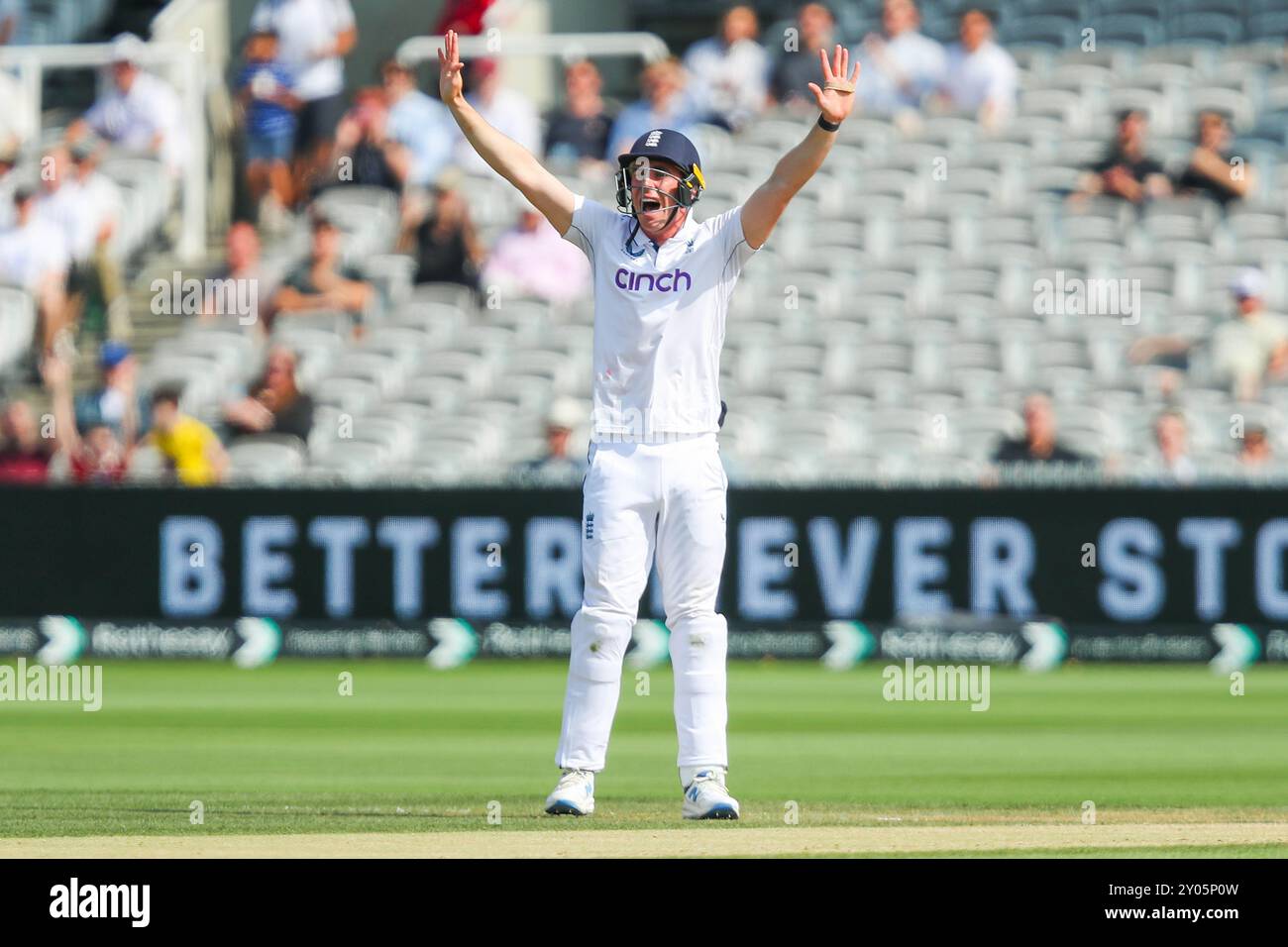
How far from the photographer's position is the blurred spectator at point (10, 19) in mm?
24797

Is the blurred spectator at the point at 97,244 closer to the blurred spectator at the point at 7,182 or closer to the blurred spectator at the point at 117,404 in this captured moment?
the blurred spectator at the point at 7,182

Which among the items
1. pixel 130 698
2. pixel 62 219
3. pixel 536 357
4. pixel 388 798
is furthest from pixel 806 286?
pixel 388 798

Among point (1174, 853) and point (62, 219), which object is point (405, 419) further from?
point (1174, 853)

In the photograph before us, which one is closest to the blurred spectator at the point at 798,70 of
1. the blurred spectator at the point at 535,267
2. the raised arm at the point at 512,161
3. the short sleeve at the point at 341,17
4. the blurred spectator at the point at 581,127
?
the blurred spectator at the point at 581,127

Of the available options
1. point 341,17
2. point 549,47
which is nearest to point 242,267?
point 341,17

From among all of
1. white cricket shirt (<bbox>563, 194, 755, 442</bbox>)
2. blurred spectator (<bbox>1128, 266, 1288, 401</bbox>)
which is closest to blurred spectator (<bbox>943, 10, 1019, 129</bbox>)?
blurred spectator (<bbox>1128, 266, 1288, 401</bbox>)

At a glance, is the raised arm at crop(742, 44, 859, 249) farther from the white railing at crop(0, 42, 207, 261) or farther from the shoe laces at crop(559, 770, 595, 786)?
the white railing at crop(0, 42, 207, 261)

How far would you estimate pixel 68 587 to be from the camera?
18.2 m

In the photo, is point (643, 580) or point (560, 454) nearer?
point (643, 580)

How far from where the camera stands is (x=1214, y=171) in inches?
816

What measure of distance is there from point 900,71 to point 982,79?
776 mm

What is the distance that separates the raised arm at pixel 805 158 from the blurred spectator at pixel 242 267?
43.7 feet

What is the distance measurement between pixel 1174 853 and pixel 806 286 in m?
13.6

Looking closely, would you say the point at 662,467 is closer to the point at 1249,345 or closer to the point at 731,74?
the point at 1249,345
